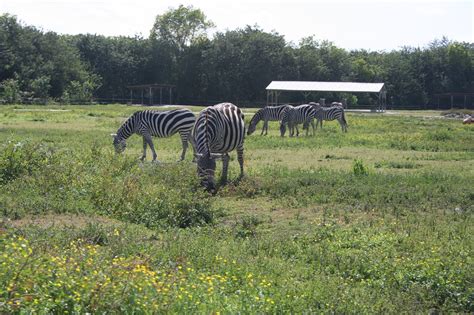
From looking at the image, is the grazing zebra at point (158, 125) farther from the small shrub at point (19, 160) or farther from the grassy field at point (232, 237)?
the small shrub at point (19, 160)

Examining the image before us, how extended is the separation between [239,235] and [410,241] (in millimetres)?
2543

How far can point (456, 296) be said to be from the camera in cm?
777

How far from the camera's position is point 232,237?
403 inches

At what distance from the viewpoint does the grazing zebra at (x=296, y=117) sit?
31562mm

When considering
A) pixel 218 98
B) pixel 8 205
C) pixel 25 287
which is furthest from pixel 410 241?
pixel 218 98

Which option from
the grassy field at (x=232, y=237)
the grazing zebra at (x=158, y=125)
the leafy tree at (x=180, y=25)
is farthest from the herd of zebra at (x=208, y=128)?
the leafy tree at (x=180, y=25)

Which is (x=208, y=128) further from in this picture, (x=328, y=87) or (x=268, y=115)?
(x=328, y=87)

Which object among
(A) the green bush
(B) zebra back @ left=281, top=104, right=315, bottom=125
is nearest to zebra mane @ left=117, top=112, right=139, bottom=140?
(A) the green bush

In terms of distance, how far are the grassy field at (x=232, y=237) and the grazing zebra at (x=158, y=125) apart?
109 inches

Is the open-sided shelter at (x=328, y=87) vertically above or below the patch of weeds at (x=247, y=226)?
above

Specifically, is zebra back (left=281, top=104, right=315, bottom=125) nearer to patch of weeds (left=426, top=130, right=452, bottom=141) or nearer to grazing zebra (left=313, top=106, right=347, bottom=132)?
grazing zebra (left=313, top=106, right=347, bottom=132)

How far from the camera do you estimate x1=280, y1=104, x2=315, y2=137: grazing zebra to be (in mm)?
31562

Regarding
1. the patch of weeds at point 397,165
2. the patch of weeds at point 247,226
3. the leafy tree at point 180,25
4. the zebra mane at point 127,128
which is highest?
the leafy tree at point 180,25

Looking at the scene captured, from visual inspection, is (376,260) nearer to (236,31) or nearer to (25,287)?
(25,287)
